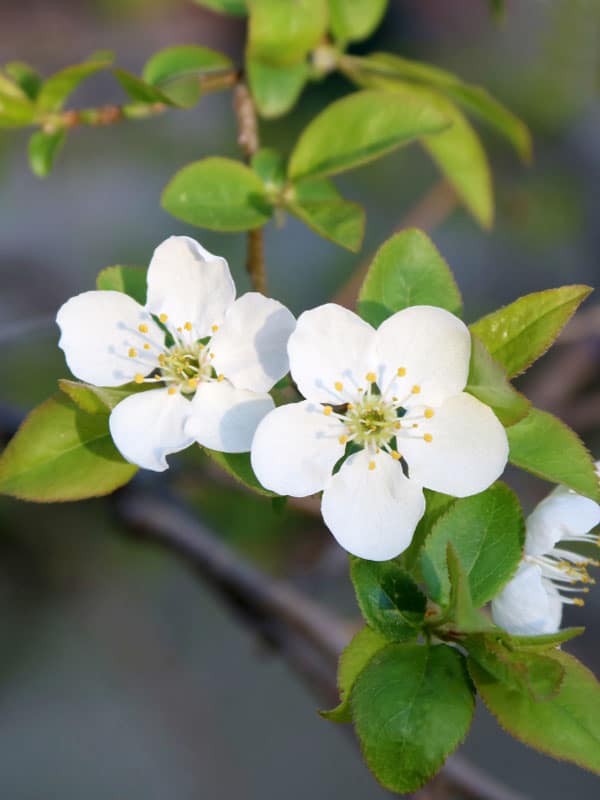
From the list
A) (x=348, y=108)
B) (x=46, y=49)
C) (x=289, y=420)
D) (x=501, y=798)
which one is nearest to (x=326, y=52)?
(x=348, y=108)

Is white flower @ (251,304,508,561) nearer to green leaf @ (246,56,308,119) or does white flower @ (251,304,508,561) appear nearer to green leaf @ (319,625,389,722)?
green leaf @ (319,625,389,722)

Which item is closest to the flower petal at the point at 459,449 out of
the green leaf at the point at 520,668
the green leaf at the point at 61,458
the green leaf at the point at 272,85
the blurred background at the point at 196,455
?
the green leaf at the point at 520,668

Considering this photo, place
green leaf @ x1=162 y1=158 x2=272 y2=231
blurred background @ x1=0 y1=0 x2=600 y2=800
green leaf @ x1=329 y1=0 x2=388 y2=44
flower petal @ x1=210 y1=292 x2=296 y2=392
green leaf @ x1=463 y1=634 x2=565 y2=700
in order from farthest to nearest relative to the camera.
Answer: blurred background @ x1=0 y1=0 x2=600 y2=800
green leaf @ x1=329 y1=0 x2=388 y2=44
green leaf @ x1=162 y1=158 x2=272 y2=231
flower petal @ x1=210 y1=292 x2=296 y2=392
green leaf @ x1=463 y1=634 x2=565 y2=700

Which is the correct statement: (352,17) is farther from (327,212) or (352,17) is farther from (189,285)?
(189,285)

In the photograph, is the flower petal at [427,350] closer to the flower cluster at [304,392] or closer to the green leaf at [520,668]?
the flower cluster at [304,392]

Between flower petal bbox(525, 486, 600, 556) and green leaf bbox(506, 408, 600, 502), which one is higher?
green leaf bbox(506, 408, 600, 502)

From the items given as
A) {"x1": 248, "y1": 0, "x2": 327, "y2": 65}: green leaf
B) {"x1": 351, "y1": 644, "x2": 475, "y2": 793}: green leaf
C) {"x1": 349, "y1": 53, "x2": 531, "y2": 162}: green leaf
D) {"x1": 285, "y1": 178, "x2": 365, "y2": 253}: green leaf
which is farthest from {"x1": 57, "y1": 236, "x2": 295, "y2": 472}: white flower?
{"x1": 349, "y1": 53, "x2": 531, "y2": 162}: green leaf
